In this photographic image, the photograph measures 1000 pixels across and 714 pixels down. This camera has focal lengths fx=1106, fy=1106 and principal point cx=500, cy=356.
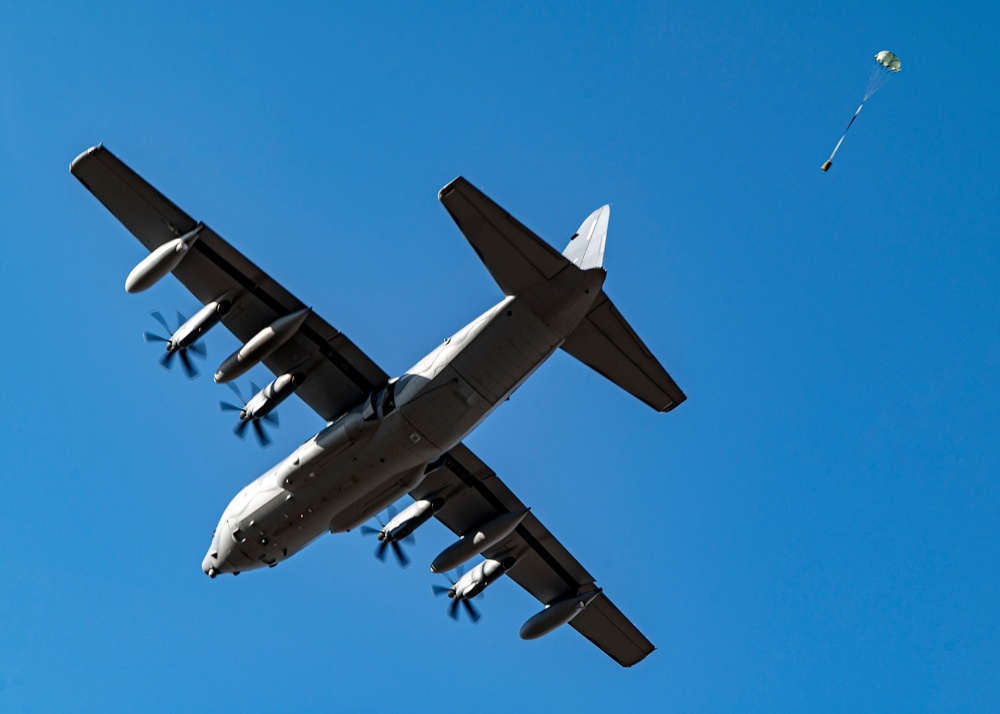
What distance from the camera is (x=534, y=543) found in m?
38.3

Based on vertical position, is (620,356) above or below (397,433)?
above

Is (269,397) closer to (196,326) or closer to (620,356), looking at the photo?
(196,326)

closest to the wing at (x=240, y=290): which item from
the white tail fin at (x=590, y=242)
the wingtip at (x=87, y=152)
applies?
the wingtip at (x=87, y=152)

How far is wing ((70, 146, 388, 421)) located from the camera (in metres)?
30.0

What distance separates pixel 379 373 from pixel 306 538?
556 cm

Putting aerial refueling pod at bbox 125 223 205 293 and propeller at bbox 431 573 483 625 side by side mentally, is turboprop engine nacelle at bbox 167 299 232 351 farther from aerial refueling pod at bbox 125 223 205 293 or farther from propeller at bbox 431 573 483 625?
propeller at bbox 431 573 483 625

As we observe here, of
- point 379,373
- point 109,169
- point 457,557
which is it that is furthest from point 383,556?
point 109,169

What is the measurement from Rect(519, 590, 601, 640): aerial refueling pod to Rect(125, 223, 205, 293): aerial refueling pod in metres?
17.3

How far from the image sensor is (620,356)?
3097 cm

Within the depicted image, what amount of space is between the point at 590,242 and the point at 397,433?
7441mm

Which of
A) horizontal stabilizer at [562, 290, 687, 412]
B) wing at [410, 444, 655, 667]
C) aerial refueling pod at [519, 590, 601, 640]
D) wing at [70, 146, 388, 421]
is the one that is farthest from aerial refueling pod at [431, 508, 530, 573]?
horizontal stabilizer at [562, 290, 687, 412]

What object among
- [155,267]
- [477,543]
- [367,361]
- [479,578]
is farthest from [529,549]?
[155,267]

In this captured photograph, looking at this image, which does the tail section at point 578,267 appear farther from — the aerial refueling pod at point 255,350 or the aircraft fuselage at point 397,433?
the aerial refueling pod at point 255,350

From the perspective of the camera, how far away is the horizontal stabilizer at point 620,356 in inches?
1189
